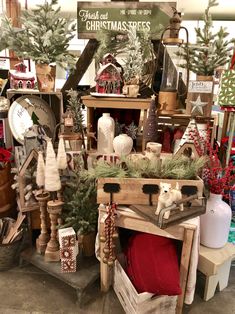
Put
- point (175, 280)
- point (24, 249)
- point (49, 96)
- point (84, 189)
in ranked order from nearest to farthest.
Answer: point (175, 280) < point (84, 189) < point (24, 249) < point (49, 96)

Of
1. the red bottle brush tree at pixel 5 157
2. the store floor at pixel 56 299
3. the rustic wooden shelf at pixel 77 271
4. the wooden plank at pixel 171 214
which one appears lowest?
the store floor at pixel 56 299

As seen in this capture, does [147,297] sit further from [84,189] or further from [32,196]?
[32,196]

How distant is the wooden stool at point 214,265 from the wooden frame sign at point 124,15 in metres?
1.40

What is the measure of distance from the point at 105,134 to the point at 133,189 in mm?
491

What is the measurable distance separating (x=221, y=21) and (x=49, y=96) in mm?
3811

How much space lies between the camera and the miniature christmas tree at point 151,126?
1.60 meters

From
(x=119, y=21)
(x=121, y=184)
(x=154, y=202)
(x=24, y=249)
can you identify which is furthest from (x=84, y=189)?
(x=119, y=21)

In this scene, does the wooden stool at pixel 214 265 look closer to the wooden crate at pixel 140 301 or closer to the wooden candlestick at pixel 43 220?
the wooden crate at pixel 140 301

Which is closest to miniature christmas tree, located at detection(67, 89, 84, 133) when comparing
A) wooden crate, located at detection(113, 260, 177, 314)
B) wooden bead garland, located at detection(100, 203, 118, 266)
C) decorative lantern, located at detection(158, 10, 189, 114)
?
decorative lantern, located at detection(158, 10, 189, 114)

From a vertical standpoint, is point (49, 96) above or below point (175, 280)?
above

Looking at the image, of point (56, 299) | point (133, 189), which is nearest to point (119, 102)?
point (133, 189)

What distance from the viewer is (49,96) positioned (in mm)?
1989

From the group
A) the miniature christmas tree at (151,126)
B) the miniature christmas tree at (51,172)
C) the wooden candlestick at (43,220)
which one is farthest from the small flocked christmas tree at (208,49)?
the wooden candlestick at (43,220)

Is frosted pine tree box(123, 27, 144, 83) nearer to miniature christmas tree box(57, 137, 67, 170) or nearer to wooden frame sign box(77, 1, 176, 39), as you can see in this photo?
wooden frame sign box(77, 1, 176, 39)
